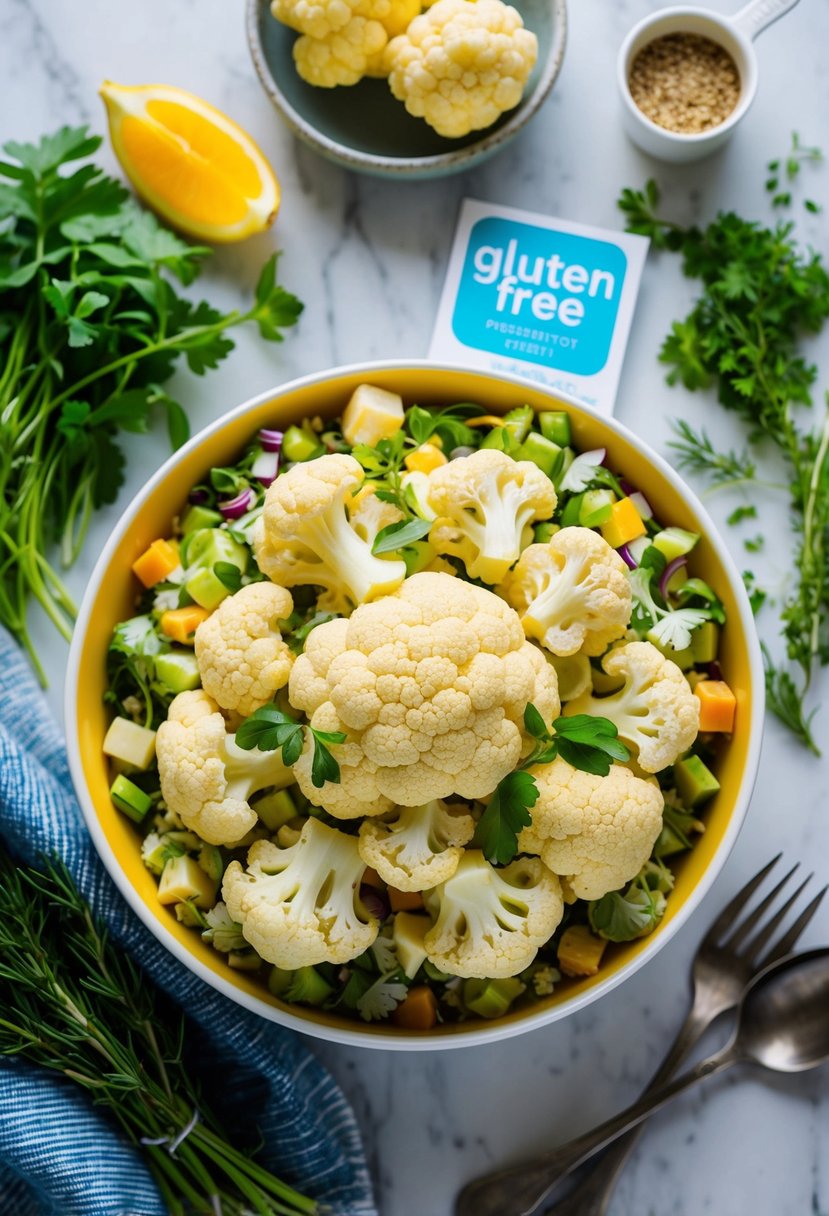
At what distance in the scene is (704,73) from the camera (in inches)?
87.0

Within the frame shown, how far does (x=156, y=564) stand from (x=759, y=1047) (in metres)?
1.50

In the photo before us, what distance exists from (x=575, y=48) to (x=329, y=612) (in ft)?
4.67

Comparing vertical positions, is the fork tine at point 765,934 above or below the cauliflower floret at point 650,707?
Answer: below

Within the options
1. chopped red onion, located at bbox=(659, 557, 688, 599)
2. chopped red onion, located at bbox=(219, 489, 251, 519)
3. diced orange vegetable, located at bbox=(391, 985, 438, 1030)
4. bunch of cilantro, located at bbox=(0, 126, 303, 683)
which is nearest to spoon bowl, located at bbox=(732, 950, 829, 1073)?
diced orange vegetable, located at bbox=(391, 985, 438, 1030)

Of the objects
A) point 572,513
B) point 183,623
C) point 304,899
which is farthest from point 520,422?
point 304,899

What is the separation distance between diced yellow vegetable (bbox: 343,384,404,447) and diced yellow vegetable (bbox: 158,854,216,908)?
81cm

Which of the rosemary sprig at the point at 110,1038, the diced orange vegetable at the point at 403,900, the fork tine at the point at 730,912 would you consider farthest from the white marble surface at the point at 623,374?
the diced orange vegetable at the point at 403,900

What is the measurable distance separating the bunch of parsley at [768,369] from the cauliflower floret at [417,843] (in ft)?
2.74

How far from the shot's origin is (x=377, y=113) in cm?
225

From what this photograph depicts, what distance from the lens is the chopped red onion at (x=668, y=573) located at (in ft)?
6.29

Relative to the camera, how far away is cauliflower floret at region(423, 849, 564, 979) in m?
1.68

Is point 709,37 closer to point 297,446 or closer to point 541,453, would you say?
point 541,453

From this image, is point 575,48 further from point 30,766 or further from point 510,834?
point 30,766

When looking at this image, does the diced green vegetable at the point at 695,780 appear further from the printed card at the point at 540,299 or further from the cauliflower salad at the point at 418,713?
the printed card at the point at 540,299
